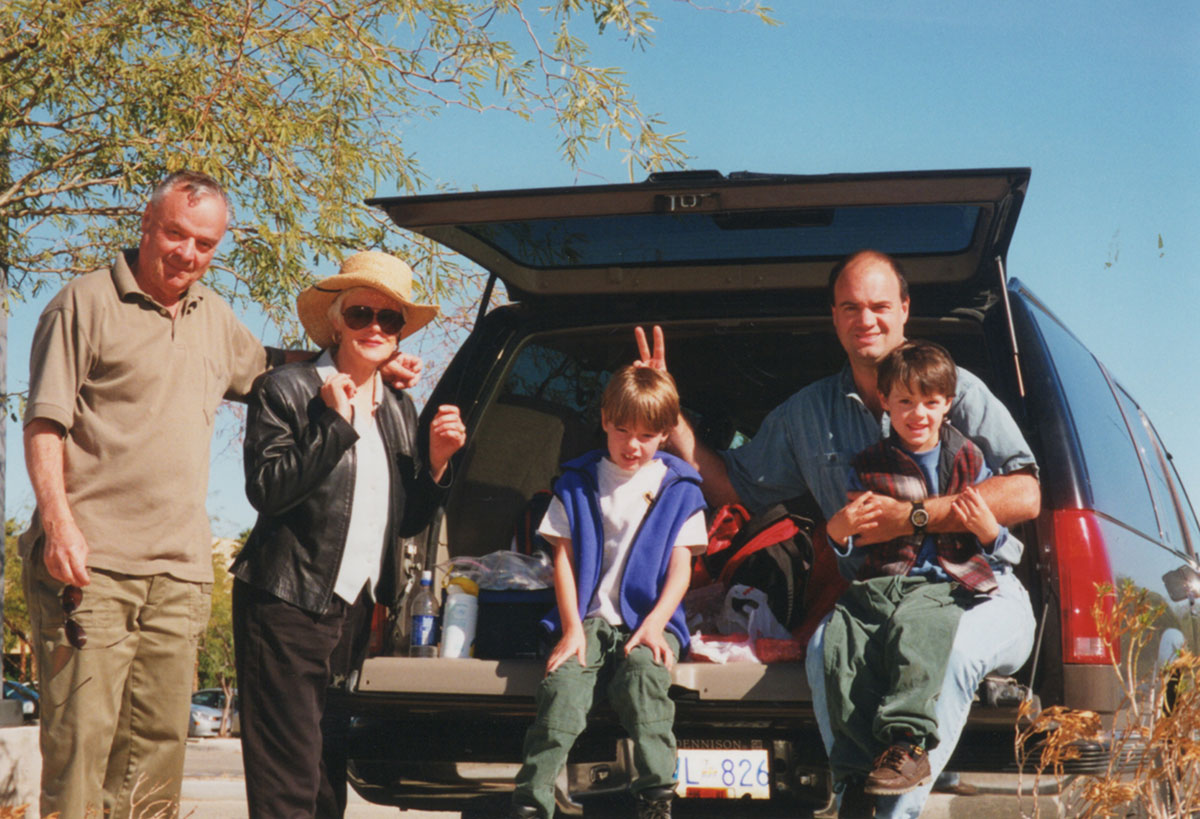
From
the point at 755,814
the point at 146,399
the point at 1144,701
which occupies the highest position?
the point at 146,399

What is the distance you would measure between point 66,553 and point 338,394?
2.69 ft

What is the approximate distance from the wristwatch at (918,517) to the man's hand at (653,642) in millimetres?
740

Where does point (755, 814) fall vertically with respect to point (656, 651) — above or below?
below

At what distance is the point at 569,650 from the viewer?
11.8ft

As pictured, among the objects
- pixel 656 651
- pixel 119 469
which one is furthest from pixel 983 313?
pixel 119 469

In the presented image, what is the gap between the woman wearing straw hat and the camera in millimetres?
3697

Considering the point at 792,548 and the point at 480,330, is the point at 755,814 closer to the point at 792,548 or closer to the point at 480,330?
the point at 792,548

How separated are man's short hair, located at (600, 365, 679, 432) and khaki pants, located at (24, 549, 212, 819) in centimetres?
134

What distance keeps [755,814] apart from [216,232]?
7.38ft

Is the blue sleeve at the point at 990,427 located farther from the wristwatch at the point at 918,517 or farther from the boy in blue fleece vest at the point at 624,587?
the boy in blue fleece vest at the point at 624,587

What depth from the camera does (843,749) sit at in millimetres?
3283

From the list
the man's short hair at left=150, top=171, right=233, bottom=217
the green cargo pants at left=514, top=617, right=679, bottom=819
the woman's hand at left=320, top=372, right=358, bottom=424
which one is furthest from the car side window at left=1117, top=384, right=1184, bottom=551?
the man's short hair at left=150, top=171, right=233, bottom=217

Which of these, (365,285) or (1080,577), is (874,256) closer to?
(1080,577)

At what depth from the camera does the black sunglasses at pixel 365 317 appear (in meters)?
3.94
